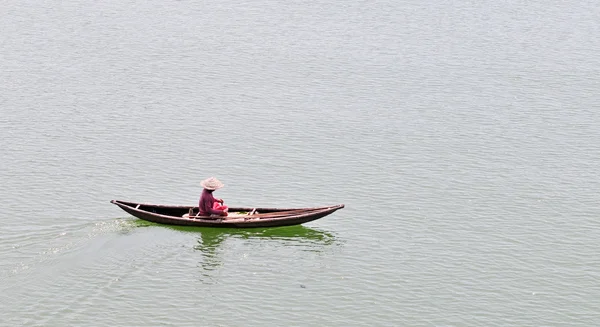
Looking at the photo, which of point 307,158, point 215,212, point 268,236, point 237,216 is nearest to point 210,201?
point 215,212

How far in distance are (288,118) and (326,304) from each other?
13.9 meters

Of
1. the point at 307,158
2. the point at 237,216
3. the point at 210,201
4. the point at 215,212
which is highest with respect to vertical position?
the point at 307,158

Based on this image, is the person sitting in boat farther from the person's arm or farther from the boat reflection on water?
the boat reflection on water

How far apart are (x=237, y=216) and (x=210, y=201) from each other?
86 cm

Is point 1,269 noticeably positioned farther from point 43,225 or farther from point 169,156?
point 169,156

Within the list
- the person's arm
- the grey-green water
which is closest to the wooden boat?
the person's arm

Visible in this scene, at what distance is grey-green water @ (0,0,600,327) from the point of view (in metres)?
22.0

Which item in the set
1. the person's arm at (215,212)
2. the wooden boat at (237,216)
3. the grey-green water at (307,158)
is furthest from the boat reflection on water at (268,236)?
the person's arm at (215,212)

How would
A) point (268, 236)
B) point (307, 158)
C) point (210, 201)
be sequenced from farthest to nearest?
point (307, 158) → point (268, 236) → point (210, 201)

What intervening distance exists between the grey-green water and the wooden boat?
14.0 inches

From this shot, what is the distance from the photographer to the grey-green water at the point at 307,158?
21953mm

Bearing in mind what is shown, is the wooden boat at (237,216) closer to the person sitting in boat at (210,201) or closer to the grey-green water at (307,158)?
the person sitting in boat at (210,201)

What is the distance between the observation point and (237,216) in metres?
25.0

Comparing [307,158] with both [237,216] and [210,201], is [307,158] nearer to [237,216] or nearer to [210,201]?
[237,216]
